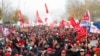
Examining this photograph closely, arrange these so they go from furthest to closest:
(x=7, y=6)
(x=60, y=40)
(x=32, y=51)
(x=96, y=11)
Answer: (x=7, y=6), (x=96, y=11), (x=60, y=40), (x=32, y=51)

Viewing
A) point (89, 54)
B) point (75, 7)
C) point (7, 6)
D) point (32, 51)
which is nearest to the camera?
point (89, 54)

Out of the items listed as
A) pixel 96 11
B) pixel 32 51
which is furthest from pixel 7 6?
pixel 32 51

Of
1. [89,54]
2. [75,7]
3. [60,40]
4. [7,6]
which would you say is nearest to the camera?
[89,54]

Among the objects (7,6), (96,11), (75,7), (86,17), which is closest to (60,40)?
(86,17)

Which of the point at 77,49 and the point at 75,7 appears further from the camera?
the point at 75,7

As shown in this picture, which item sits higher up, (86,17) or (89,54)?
(86,17)

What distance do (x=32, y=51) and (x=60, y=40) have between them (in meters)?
5.91

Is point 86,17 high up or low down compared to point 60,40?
up

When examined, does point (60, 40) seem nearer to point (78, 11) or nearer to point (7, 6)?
point (78, 11)

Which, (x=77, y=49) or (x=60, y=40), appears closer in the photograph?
(x=77, y=49)

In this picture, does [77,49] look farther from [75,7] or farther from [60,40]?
[75,7]

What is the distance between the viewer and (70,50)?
673 inches

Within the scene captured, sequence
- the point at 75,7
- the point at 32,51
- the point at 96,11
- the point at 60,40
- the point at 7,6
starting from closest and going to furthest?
1. the point at 32,51
2. the point at 60,40
3. the point at 96,11
4. the point at 75,7
5. the point at 7,6

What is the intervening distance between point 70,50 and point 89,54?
802 mm
